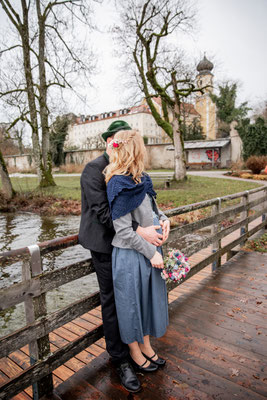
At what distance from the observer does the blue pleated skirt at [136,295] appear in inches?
79.4

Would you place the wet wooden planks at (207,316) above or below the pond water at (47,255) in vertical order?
above

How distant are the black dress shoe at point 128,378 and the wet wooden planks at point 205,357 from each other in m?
0.04

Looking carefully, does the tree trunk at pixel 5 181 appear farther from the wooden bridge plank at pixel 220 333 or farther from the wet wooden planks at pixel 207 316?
the wooden bridge plank at pixel 220 333

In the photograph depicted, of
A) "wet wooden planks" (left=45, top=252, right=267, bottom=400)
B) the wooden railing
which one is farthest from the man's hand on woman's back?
"wet wooden planks" (left=45, top=252, right=267, bottom=400)

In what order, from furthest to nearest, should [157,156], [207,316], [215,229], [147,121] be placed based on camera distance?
1. [147,121]
2. [157,156]
3. [215,229]
4. [207,316]

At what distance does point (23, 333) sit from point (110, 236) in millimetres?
832

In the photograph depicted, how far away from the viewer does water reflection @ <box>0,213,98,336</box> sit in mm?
4652

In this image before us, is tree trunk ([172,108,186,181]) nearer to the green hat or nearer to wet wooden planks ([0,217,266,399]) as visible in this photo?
wet wooden planks ([0,217,266,399])

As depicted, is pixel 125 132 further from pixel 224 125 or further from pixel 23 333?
pixel 224 125

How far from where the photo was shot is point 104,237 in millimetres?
2037

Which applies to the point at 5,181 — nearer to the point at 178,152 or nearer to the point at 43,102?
the point at 43,102

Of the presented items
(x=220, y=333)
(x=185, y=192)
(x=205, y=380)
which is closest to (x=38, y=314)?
(x=205, y=380)

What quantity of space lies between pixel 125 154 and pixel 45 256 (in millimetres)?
6096

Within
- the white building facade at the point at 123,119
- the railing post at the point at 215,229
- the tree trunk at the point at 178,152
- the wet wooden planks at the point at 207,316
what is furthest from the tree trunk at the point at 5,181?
the white building facade at the point at 123,119
